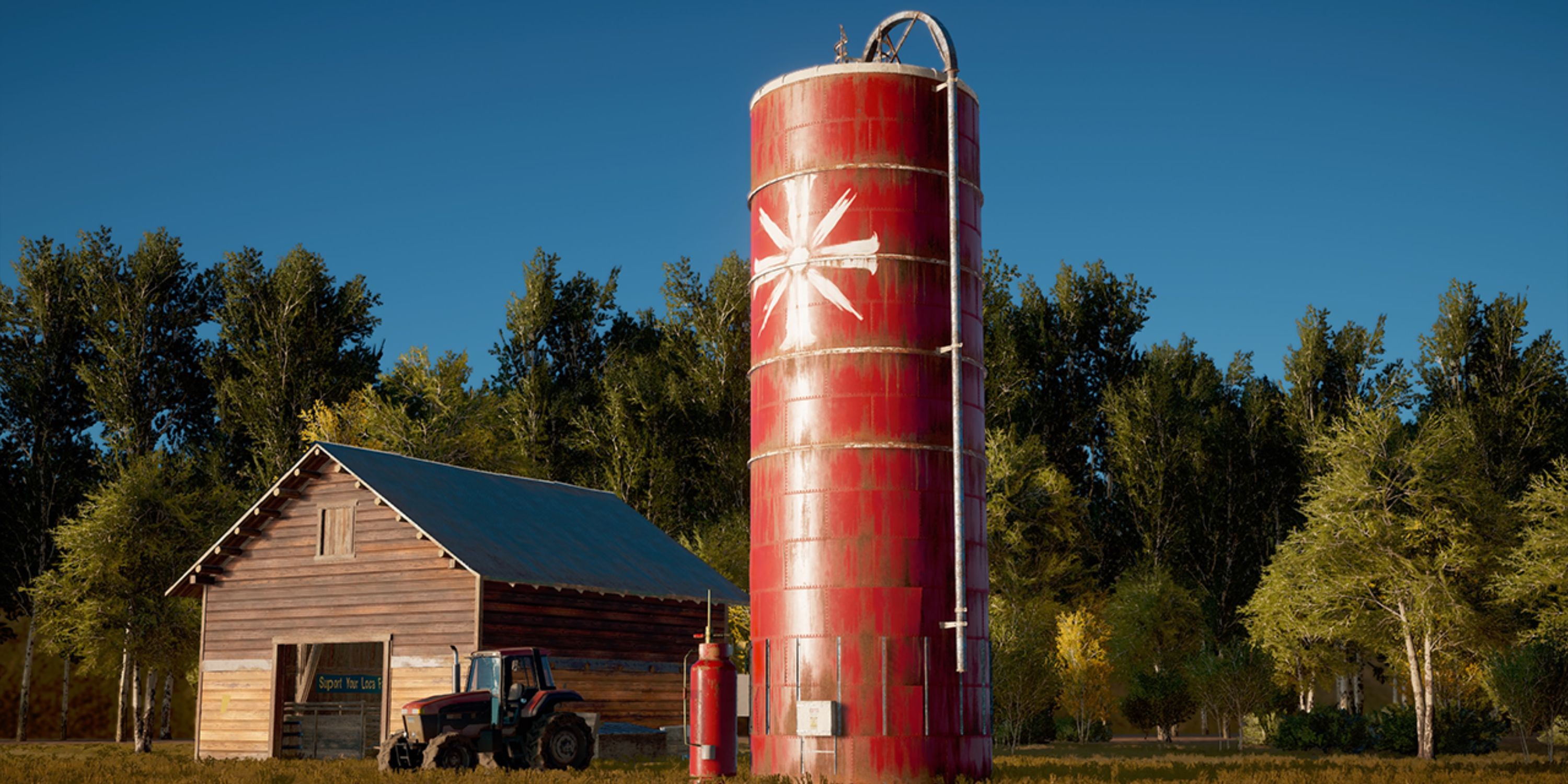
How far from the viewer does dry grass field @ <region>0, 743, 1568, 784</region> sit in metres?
23.4

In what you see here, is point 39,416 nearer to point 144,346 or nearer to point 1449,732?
point 144,346

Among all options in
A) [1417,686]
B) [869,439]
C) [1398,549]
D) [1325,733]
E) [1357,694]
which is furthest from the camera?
[1357,694]

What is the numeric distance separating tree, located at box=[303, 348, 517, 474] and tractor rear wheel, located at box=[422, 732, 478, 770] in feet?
112

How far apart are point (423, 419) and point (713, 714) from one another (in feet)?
144

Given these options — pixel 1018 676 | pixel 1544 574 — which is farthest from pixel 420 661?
pixel 1544 574

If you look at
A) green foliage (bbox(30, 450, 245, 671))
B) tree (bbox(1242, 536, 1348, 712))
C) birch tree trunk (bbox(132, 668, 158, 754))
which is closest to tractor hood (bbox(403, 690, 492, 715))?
birch tree trunk (bbox(132, 668, 158, 754))

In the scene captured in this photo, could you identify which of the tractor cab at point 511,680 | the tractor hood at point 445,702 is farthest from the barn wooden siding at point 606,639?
the tractor hood at point 445,702

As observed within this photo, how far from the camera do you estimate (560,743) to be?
86.7ft

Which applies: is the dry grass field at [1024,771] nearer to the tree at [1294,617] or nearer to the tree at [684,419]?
the tree at [1294,617]

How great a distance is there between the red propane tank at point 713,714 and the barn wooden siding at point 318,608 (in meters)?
10.2

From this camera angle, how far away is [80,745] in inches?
1981

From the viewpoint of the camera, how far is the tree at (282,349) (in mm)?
61688

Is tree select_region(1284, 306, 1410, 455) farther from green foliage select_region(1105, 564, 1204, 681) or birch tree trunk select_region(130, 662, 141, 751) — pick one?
birch tree trunk select_region(130, 662, 141, 751)

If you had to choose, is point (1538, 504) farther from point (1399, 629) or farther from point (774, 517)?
point (774, 517)
